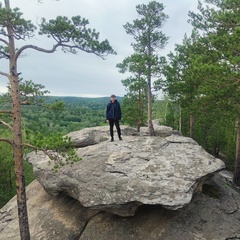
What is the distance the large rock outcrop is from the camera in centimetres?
1154

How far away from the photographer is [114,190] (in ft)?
39.4

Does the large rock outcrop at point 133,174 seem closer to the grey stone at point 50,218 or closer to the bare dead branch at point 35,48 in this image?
the grey stone at point 50,218

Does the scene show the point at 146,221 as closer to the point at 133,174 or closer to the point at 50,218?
the point at 133,174

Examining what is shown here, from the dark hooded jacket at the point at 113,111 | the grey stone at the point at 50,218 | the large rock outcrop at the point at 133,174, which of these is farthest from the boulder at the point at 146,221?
the dark hooded jacket at the point at 113,111

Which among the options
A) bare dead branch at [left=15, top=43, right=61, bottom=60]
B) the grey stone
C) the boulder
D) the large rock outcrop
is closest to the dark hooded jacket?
the large rock outcrop

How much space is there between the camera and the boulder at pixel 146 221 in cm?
1205

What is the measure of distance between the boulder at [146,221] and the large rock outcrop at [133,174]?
3.34 feet

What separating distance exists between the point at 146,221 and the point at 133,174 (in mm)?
2327

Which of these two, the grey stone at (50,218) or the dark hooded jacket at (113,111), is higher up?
the dark hooded jacket at (113,111)

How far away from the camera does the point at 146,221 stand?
12797mm

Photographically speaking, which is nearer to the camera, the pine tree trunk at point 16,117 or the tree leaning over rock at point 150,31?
the pine tree trunk at point 16,117

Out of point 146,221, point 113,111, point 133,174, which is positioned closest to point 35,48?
point 113,111

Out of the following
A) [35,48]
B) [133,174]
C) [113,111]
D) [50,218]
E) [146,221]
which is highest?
[35,48]

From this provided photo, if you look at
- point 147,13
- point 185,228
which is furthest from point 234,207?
point 147,13
